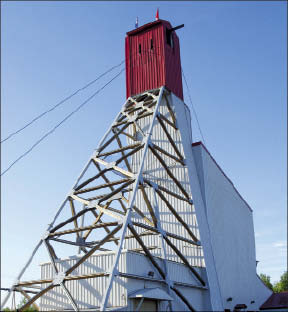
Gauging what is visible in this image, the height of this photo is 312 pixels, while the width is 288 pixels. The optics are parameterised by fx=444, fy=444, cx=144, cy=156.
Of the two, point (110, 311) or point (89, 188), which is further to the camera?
point (89, 188)

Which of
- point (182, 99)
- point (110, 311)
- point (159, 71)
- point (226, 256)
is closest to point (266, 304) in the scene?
point (226, 256)

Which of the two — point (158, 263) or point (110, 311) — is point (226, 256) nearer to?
point (158, 263)

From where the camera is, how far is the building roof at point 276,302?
40.1m

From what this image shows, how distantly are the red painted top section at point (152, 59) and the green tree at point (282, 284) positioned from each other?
81.5 metres

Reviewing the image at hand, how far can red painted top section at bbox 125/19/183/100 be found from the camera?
3188 cm

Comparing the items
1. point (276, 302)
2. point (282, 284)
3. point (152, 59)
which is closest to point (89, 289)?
point (152, 59)

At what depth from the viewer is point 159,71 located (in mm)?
31766

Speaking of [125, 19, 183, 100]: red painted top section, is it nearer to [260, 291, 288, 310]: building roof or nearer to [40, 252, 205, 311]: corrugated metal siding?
[40, 252, 205, 311]: corrugated metal siding

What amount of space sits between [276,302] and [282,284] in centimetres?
6796

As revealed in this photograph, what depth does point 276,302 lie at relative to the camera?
1645 inches

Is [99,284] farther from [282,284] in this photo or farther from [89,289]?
[282,284]

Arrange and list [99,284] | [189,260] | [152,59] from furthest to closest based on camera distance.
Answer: [152,59] < [189,260] < [99,284]

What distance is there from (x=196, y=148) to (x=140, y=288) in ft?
43.2

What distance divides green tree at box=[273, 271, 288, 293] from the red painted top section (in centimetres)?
8152
